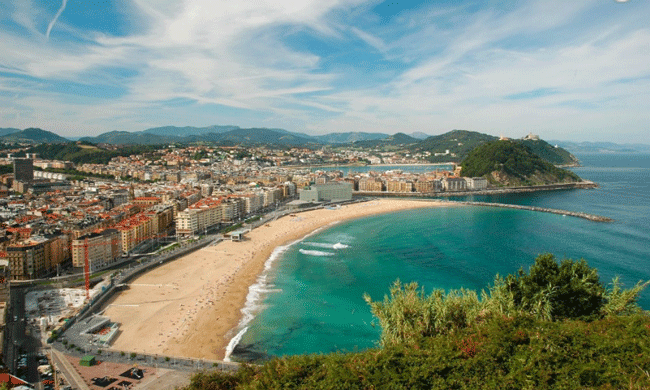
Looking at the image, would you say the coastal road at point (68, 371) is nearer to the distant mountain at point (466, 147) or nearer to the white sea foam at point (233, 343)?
the white sea foam at point (233, 343)

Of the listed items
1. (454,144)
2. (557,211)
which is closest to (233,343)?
(557,211)


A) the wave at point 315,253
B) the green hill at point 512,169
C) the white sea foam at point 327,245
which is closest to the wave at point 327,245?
the white sea foam at point 327,245

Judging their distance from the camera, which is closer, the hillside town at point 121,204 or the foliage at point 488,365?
the foliage at point 488,365

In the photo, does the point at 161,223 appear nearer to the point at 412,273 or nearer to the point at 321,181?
the point at 412,273

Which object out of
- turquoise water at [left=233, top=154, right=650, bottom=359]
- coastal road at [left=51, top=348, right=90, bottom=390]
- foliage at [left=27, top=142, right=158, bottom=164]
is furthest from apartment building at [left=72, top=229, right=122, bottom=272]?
foliage at [left=27, top=142, right=158, bottom=164]

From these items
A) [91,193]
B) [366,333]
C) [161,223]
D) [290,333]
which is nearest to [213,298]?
[290,333]
